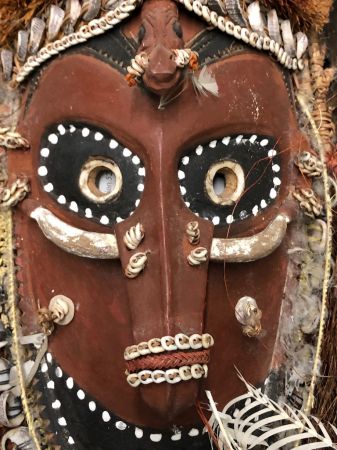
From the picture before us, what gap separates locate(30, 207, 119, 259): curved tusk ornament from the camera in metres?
1.25

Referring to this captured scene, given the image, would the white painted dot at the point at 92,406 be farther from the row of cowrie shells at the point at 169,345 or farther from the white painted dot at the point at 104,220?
the white painted dot at the point at 104,220

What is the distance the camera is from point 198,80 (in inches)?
49.3

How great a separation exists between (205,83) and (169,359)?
0.43 meters

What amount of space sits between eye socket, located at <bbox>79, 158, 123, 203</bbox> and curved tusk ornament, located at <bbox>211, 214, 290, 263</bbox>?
7.2 inches

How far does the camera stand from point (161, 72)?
3.81 feet

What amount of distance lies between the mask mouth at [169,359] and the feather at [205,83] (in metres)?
0.38

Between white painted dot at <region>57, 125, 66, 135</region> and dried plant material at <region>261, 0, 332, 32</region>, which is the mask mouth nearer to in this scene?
white painted dot at <region>57, 125, 66, 135</region>

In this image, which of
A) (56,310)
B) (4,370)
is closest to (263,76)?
(56,310)

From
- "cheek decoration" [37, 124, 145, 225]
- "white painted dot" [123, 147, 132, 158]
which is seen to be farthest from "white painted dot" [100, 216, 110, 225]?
"white painted dot" [123, 147, 132, 158]

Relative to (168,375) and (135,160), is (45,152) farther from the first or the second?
(168,375)

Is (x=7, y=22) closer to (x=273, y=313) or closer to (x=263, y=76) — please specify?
(x=263, y=76)

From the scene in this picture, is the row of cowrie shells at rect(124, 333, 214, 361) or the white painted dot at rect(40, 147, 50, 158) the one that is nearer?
the row of cowrie shells at rect(124, 333, 214, 361)

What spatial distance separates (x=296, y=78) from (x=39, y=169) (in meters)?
0.49

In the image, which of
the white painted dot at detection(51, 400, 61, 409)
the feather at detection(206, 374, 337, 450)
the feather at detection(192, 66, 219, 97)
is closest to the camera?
the feather at detection(206, 374, 337, 450)
